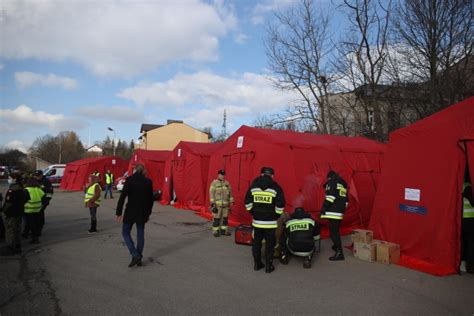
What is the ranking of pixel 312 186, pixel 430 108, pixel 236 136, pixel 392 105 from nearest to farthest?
1. pixel 312 186
2. pixel 236 136
3. pixel 430 108
4. pixel 392 105

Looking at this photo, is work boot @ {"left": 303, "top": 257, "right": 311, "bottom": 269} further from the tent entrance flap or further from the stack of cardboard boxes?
the tent entrance flap

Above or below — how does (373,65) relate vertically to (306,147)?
above

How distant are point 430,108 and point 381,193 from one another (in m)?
9.67

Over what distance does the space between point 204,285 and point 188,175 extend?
38.8 ft

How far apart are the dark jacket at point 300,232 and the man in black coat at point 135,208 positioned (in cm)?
286

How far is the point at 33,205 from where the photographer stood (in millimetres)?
8797

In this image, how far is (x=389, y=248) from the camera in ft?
24.0

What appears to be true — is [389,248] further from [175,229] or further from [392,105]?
[392,105]

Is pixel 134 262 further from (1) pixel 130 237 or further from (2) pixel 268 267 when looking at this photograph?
(2) pixel 268 267

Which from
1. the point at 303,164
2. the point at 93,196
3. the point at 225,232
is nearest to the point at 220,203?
the point at 225,232

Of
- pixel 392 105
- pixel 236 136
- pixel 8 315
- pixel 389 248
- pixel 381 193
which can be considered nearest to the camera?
pixel 8 315

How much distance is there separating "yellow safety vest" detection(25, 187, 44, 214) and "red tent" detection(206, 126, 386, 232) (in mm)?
5925

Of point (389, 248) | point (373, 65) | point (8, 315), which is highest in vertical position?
point (373, 65)

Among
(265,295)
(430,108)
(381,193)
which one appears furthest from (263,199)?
(430,108)
